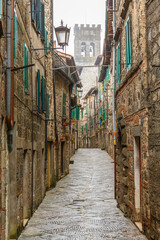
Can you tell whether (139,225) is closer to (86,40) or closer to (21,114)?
(21,114)

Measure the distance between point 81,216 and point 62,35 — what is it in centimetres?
571

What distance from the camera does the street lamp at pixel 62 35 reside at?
37.8 feet

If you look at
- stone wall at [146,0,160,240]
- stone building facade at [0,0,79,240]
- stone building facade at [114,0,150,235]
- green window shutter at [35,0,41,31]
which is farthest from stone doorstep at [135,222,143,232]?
green window shutter at [35,0,41,31]

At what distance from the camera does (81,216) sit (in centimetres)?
970

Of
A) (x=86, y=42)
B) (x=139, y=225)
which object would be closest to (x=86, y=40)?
(x=86, y=42)

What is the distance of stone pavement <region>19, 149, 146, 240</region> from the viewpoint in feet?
25.3

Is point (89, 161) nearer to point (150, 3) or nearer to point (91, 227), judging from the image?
point (91, 227)

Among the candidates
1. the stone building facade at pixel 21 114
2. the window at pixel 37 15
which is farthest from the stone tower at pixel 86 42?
the window at pixel 37 15

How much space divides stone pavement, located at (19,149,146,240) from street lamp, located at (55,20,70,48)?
205 inches

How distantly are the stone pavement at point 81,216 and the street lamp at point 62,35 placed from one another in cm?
520

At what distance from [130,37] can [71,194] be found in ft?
23.1

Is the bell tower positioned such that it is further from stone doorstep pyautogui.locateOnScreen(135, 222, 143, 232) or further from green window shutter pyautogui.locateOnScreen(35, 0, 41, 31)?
stone doorstep pyautogui.locateOnScreen(135, 222, 143, 232)

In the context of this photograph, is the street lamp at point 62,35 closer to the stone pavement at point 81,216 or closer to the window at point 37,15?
the window at point 37,15

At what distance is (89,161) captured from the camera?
25.3 m
